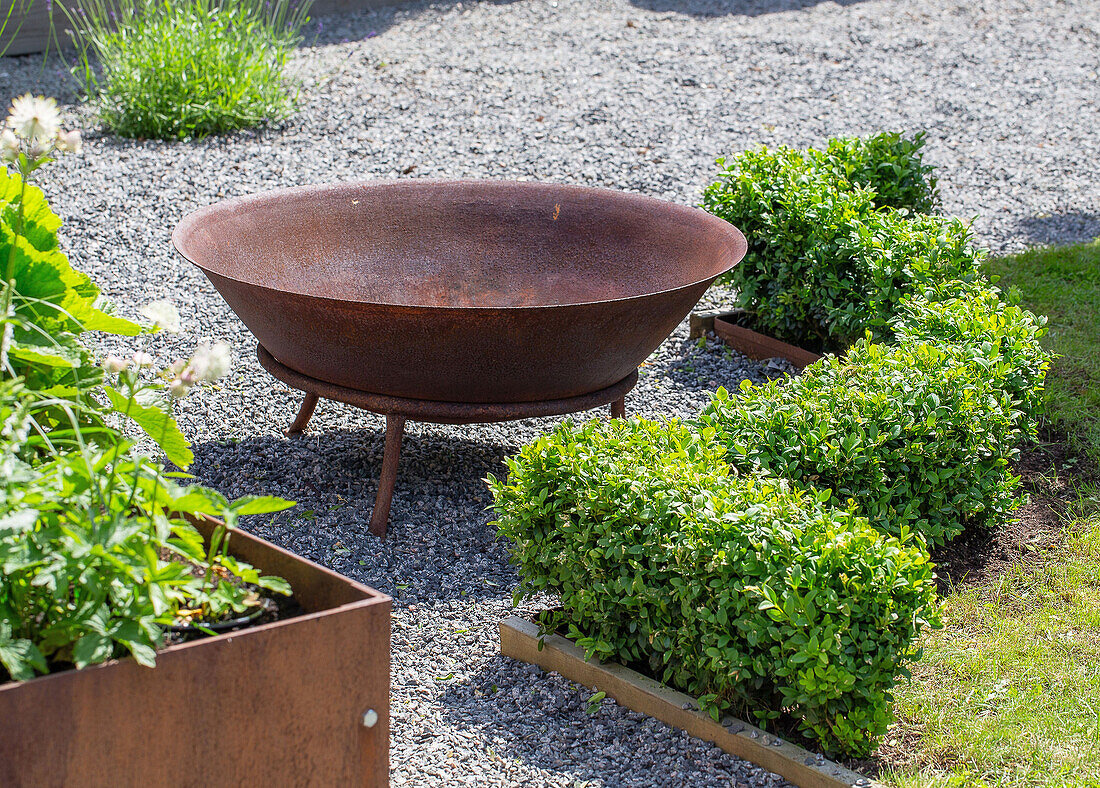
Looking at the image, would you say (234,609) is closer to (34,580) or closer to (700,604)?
(34,580)

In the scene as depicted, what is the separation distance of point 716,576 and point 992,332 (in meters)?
1.72

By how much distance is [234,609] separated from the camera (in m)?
1.72

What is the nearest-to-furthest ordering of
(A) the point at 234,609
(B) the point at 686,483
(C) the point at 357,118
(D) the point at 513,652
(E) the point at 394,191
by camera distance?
(A) the point at 234,609, (B) the point at 686,483, (D) the point at 513,652, (E) the point at 394,191, (C) the point at 357,118

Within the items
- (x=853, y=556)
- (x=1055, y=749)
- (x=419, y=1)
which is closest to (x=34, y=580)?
(x=853, y=556)

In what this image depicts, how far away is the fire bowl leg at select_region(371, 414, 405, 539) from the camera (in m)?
3.23

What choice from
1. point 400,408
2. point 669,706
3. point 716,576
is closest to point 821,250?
point 400,408

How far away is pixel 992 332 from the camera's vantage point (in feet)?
11.5

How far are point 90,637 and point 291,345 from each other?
67.5 inches

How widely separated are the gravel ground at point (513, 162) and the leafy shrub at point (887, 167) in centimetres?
85

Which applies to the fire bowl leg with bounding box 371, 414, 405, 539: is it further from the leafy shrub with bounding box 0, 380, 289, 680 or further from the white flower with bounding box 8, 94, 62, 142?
the white flower with bounding box 8, 94, 62, 142

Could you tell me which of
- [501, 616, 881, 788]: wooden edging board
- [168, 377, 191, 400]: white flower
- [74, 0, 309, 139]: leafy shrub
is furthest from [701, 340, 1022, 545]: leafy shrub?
[74, 0, 309, 139]: leafy shrub

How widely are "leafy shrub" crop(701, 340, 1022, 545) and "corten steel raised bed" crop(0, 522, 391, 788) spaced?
137 centimetres

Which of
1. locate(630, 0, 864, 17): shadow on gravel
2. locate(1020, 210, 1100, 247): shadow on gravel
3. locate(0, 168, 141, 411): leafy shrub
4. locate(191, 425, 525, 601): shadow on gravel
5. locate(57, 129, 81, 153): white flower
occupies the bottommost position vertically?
locate(191, 425, 525, 601): shadow on gravel

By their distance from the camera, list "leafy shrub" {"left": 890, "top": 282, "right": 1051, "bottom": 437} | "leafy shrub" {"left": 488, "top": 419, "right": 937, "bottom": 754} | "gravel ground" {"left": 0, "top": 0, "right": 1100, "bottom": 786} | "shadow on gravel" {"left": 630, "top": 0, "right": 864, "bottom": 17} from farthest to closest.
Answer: "shadow on gravel" {"left": 630, "top": 0, "right": 864, "bottom": 17} → "leafy shrub" {"left": 890, "top": 282, "right": 1051, "bottom": 437} → "gravel ground" {"left": 0, "top": 0, "right": 1100, "bottom": 786} → "leafy shrub" {"left": 488, "top": 419, "right": 937, "bottom": 754}
